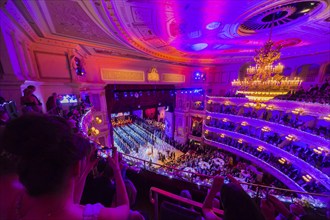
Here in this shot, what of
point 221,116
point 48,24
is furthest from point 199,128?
point 48,24

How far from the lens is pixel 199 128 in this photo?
62.7 ft

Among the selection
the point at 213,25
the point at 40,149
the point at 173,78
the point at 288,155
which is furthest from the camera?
the point at 173,78

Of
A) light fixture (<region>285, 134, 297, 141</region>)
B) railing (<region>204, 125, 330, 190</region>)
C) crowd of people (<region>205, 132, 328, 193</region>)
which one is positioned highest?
light fixture (<region>285, 134, 297, 141</region>)

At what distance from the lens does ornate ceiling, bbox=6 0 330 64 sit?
4.49 meters

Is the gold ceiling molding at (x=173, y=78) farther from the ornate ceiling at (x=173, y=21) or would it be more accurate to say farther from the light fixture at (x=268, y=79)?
the light fixture at (x=268, y=79)

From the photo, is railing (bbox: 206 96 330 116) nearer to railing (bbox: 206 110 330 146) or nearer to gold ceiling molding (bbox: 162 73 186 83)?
railing (bbox: 206 110 330 146)

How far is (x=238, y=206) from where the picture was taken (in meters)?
1.12

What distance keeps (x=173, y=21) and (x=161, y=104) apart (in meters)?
11.3

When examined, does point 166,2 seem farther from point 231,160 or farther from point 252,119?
point 231,160

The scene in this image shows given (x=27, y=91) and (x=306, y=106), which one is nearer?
(x=27, y=91)

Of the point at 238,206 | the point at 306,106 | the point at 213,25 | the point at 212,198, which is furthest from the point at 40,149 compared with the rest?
the point at 306,106

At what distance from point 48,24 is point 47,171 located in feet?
21.9

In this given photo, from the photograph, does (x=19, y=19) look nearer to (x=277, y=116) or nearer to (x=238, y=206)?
(x=238, y=206)

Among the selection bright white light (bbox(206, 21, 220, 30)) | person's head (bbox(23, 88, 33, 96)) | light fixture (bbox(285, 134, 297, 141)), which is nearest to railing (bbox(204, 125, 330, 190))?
light fixture (bbox(285, 134, 297, 141))
